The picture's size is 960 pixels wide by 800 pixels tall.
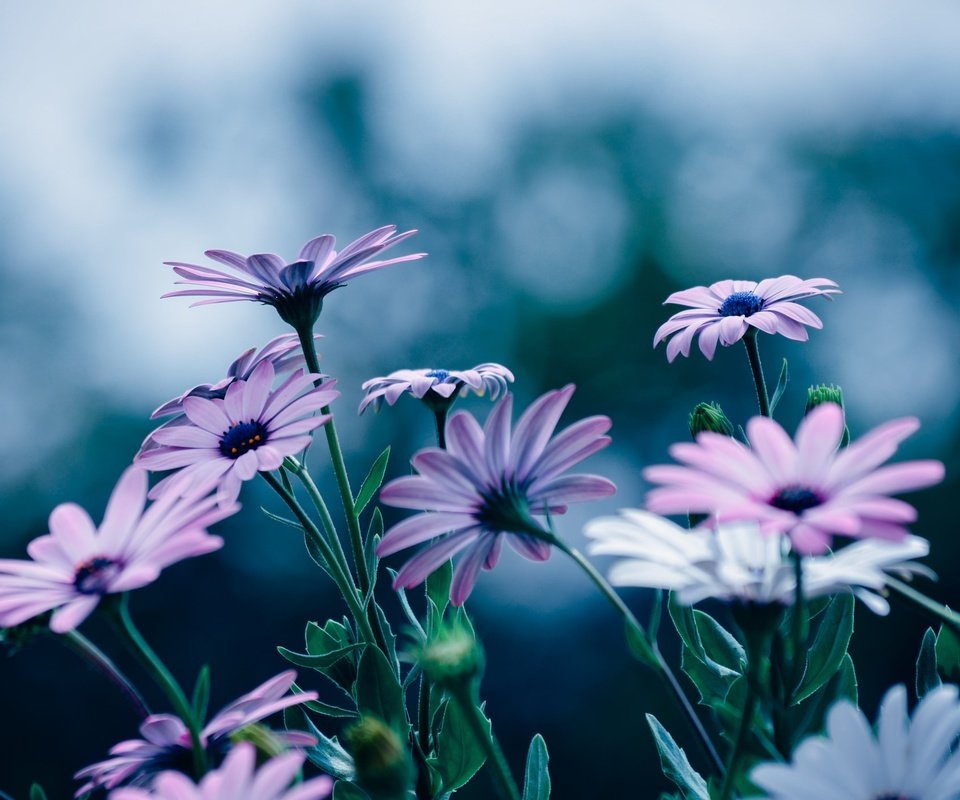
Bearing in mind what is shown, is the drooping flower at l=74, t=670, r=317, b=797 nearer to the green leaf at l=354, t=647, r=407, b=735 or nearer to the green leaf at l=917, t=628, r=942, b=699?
the green leaf at l=354, t=647, r=407, b=735

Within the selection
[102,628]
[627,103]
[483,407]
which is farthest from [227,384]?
[627,103]

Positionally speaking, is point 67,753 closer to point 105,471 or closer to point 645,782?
point 105,471

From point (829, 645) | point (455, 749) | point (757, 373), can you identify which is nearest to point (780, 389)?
point (757, 373)

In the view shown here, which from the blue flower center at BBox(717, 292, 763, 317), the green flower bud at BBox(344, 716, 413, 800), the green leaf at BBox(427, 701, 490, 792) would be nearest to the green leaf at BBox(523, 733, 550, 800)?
the green leaf at BBox(427, 701, 490, 792)

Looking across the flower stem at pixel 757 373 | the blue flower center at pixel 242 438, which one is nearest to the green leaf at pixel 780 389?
the flower stem at pixel 757 373

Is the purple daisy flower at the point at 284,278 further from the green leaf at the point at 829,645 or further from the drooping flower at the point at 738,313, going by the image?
the green leaf at the point at 829,645

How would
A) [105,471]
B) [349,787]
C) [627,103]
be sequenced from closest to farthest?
[349,787] < [105,471] < [627,103]
